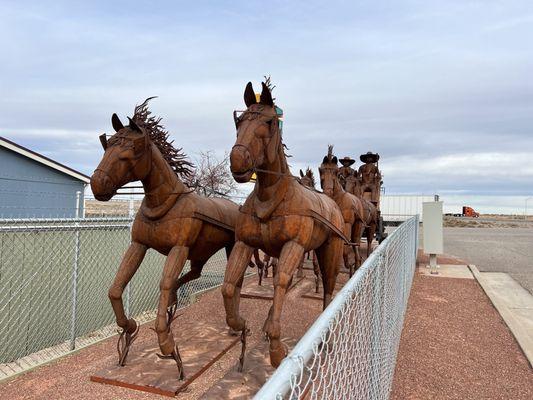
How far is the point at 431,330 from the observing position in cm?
601

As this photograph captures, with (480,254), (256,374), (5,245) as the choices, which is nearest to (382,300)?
(256,374)

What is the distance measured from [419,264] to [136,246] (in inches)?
418

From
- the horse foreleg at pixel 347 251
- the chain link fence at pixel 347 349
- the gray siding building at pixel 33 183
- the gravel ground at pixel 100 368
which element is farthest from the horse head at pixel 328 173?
the gray siding building at pixel 33 183

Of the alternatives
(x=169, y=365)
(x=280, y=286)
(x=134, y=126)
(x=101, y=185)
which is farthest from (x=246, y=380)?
(x=134, y=126)

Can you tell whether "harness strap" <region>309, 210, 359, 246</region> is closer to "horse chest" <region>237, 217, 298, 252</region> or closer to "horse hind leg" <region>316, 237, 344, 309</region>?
"horse hind leg" <region>316, 237, 344, 309</region>

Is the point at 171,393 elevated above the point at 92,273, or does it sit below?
below

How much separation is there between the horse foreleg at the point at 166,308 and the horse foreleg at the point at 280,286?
922mm

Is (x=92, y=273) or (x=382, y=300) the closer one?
(x=382, y=300)

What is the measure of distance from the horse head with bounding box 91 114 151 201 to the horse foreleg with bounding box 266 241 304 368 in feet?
5.03

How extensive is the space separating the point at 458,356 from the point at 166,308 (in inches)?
140

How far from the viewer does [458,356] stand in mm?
5004

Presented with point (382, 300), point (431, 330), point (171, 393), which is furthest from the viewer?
point (431, 330)

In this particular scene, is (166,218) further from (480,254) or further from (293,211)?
(480,254)

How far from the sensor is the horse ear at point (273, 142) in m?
3.58
